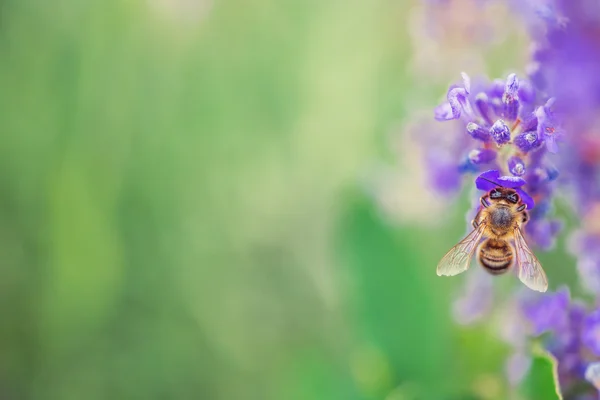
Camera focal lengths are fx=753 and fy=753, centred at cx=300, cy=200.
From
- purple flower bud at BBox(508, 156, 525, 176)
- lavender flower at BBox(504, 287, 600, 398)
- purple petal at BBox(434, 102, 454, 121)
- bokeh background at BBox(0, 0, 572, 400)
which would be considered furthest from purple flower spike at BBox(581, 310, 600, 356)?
bokeh background at BBox(0, 0, 572, 400)

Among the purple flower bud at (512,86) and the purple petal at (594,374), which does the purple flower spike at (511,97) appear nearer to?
the purple flower bud at (512,86)

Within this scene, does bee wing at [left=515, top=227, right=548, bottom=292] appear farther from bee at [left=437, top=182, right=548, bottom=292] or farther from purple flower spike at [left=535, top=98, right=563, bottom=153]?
purple flower spike at [left=535, top=98, right=563, bottom=153]

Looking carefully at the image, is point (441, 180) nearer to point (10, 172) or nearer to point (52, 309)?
point (52, 309)

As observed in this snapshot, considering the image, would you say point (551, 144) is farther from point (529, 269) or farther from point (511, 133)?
point (529, 269)

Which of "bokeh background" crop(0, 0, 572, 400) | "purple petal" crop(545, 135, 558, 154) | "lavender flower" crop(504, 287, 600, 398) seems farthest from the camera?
"bokeh background" crop(0, 0, 572, 400)

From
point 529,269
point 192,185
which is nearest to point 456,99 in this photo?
point 529,269

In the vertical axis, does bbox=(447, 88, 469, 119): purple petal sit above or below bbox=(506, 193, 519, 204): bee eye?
above

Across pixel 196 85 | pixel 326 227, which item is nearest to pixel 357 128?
pixel 326 227

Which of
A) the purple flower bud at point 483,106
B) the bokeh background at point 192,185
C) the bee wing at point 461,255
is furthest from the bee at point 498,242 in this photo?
the bokeh background at point 192,185
